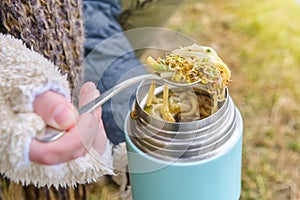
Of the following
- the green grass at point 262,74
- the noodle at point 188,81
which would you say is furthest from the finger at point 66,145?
the green grass at point 262,74

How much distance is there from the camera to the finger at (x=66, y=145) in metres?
0.75

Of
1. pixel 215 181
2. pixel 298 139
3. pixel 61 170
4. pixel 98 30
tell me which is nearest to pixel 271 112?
pixel 298 139

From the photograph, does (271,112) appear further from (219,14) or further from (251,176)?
(219,14)

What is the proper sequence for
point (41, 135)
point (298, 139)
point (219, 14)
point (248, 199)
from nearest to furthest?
point (41, 135) → point (248, 199) → point (298, 139) → point (219, 14)

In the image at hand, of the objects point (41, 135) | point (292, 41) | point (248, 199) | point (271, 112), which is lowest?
point (248, 199)

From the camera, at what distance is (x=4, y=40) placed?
89 centimetres

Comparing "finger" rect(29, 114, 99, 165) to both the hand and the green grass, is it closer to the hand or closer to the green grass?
the hand

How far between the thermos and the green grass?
0.45 metres

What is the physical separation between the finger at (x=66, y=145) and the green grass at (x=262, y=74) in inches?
25.4

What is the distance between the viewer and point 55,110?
737 millimetres

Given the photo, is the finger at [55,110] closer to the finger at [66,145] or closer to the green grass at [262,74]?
the finger at [66,145]

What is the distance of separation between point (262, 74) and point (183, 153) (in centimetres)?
83

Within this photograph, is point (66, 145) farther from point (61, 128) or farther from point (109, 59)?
point (109, 59)

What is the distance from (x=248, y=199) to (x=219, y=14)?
0.73 meters
